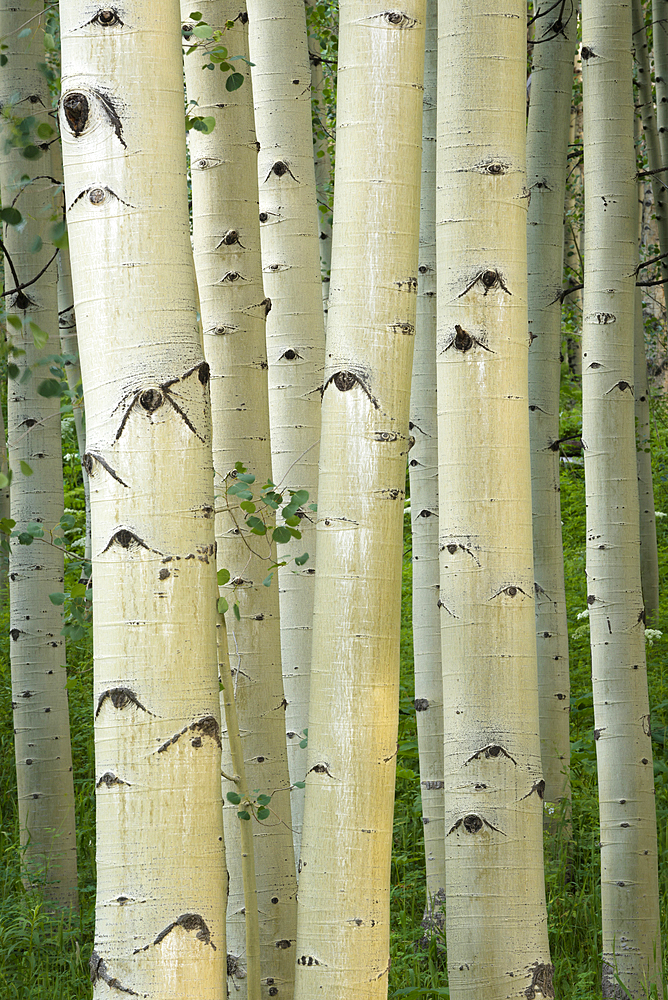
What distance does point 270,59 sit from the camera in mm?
2705

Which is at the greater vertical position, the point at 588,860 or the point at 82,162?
the point at 82,162

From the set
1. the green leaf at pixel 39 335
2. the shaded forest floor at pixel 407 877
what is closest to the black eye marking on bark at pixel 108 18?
the green leaf at pixel 39 335

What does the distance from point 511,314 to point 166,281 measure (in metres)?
0.83

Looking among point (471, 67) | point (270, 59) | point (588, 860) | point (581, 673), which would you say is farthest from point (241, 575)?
point (581, 673)

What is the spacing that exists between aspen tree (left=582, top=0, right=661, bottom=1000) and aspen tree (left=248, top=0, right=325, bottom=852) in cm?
114

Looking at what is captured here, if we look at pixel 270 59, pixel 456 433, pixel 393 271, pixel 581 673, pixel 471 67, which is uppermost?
pixel 270 59

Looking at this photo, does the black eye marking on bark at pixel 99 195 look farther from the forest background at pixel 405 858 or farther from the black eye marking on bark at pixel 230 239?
the black eye marking on bark at pixel 230 239

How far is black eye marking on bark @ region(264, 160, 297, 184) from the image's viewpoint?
2.68m

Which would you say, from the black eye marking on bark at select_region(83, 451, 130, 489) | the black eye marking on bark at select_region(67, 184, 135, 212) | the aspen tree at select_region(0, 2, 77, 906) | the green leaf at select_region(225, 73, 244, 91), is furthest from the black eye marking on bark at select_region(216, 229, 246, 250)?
Result: the aspen tree at select_region(0, 2, 77, 906)

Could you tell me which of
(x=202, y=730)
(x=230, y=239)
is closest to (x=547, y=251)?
(x=230, y=239)

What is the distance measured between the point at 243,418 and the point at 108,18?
3.47ft

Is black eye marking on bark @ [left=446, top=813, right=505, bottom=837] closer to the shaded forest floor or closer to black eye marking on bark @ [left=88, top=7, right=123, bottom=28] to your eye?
the shaded forest floor

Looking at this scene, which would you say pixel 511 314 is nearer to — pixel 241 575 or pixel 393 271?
pixel 393 271

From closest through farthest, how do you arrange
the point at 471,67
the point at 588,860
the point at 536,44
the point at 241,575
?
the point at 471,67, the point at 241,575, the point at 536,44, the point at 588,860
